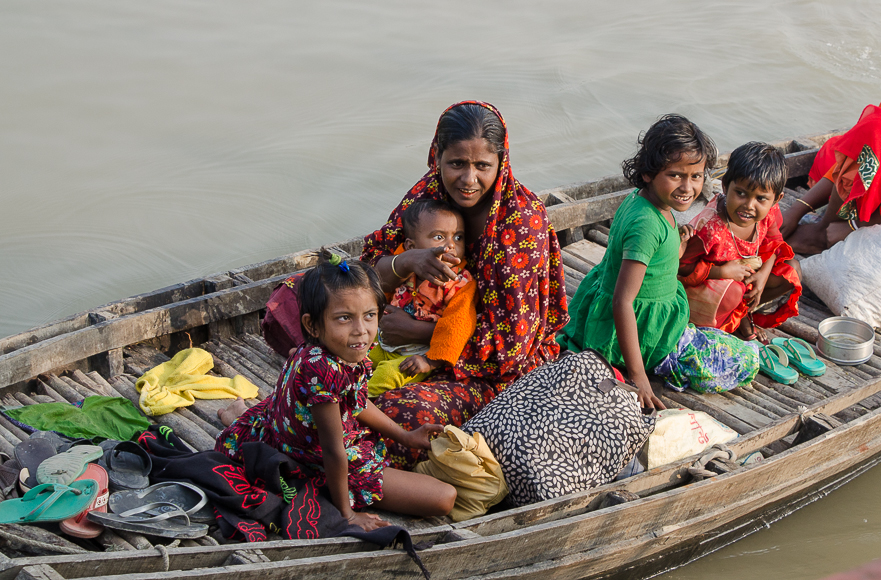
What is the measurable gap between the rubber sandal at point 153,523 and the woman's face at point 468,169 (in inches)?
54.2

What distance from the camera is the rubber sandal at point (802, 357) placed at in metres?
3.89

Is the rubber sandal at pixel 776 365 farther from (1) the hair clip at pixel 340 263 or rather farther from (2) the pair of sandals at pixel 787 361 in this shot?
(1) the hair clip at pixel 340 263

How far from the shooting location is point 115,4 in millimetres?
10555

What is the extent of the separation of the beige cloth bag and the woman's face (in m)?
0.82

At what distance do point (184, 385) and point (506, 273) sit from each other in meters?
1.39

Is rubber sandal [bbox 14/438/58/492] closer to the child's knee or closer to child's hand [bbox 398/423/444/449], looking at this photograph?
child's hand [bbox 398/423/444/449]

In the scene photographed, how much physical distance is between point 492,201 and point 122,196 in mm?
5590

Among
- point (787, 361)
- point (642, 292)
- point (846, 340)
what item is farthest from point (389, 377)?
point (846, 340)

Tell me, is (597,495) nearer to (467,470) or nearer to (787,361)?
(467,470)

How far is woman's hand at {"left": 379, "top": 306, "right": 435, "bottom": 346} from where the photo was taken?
318cm

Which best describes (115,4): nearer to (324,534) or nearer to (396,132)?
(396,132)

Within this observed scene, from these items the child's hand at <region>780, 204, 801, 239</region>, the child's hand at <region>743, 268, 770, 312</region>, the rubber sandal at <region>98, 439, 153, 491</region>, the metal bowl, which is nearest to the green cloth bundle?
the rubber sandal at <region>98, 439, 153, 491</region>

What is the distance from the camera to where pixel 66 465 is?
2.50 metres

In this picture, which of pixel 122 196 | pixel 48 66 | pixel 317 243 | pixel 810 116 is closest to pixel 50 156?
pixel 122 196
